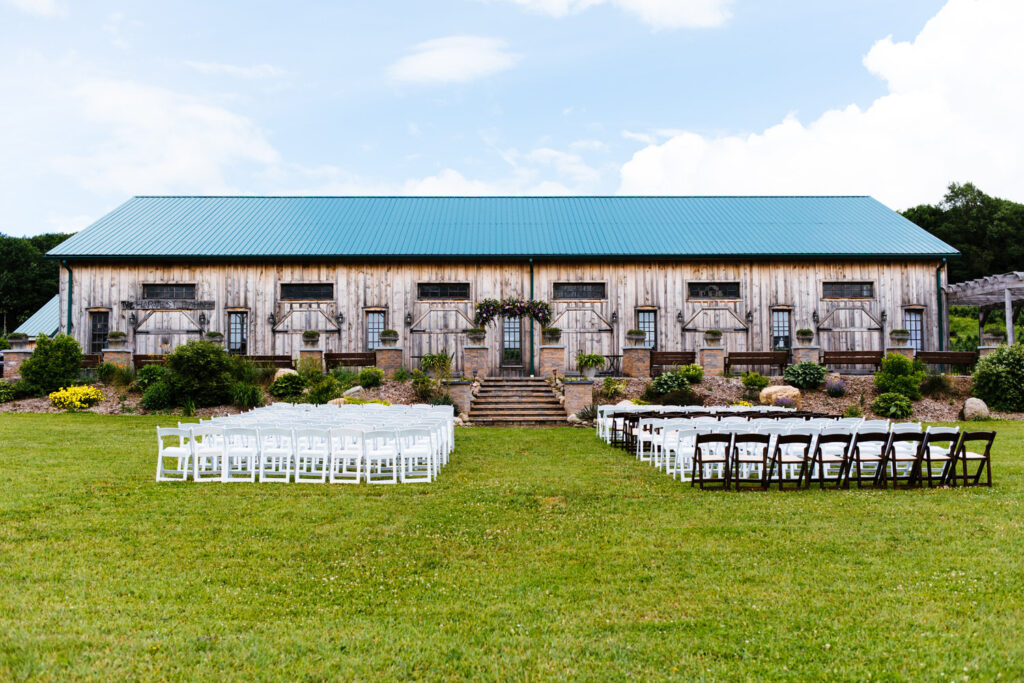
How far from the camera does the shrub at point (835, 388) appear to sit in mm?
23000

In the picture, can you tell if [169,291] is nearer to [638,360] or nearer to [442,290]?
[442,290]

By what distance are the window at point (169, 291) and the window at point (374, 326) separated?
22.3ft

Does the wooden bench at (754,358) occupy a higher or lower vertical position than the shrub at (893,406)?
higher

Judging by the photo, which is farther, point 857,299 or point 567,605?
point 857,299

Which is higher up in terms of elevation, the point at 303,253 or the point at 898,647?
the point at 303,253

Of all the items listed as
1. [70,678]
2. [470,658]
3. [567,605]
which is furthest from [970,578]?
[70,678]

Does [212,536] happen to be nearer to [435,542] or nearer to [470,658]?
[435,542]

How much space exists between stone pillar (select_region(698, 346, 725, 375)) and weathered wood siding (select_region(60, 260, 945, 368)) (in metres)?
3.54

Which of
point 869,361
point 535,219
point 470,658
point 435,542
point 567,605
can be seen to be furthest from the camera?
point 535,219

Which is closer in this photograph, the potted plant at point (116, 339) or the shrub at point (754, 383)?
the shrub at point (754, 383)

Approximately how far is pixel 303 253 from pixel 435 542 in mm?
23058

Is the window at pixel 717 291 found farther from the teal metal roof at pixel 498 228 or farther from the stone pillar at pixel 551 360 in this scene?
the stone pillar at pixel 551 360

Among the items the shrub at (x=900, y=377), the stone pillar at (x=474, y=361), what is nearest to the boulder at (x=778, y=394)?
the shrub at (x=900, y=377)

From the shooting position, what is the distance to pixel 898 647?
4.56 metres
